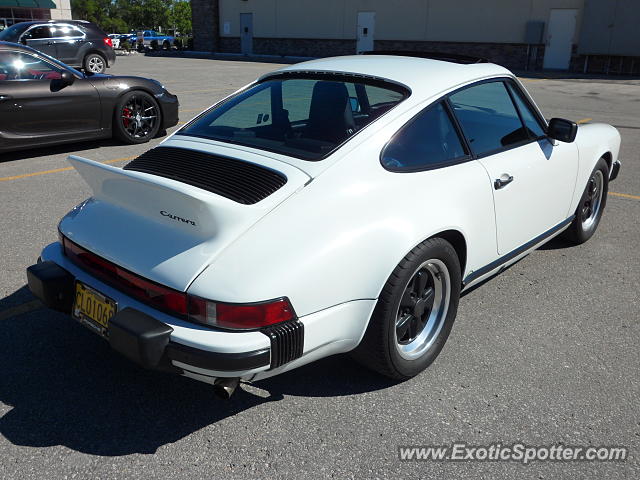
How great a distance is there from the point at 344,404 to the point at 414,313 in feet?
1.89

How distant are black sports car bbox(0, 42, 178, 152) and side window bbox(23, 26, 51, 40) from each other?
11548mm

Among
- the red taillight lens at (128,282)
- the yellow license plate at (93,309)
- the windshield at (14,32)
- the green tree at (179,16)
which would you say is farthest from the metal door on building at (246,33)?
the green tree at (179,16)

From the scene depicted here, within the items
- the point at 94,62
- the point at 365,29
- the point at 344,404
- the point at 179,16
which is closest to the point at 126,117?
the point at 344,404

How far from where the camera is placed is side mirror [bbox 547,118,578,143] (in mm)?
3842

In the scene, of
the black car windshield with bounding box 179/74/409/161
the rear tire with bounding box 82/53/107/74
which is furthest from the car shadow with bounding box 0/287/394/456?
the rear tire with bounding box 82/53/107/74

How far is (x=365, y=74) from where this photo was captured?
331cm

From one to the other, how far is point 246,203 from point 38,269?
111cm

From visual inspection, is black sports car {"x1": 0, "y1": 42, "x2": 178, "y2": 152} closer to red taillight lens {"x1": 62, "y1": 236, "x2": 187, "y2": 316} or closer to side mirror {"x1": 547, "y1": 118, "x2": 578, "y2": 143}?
red taillight lens {"x1": 62, "y1": 236, "x2": 187, "y2": 316}

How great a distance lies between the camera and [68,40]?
719 inches

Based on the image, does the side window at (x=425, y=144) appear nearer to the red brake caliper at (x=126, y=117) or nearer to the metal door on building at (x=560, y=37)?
the red brake caliper at (x=126, y=117)

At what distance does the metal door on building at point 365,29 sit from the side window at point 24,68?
79.7 ft

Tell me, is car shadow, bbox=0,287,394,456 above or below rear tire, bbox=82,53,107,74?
below

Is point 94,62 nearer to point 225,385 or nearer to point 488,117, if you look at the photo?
point 488,117

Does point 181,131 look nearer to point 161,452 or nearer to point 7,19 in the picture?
point 161,452
